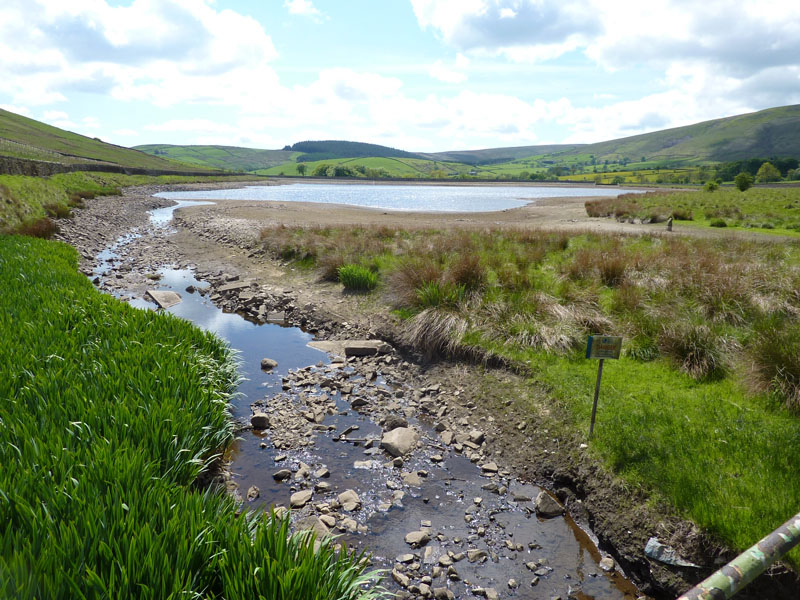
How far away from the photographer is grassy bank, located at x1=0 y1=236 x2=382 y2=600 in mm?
2844

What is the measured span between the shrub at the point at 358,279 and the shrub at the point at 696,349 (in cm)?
836

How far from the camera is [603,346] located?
19.5 ft

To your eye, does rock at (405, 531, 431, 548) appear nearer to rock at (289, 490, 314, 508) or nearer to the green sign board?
rock at (289, 490, 314, 508)

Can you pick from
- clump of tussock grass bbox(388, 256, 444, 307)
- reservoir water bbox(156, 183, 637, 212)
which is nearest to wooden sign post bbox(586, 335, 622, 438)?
clump of tussock grass bbox(388, 256, 444, 307)

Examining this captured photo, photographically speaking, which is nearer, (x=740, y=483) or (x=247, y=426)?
(x=740, y=483)

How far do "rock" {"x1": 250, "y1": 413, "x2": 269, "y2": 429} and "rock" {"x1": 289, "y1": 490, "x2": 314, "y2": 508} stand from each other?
1980mm

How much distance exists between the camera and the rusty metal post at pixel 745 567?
2434 millimetres

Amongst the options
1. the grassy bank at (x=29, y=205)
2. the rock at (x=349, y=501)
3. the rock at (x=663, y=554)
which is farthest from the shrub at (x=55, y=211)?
the rock at (x=663, y=554)

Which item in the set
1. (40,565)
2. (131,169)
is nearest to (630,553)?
(40,565)

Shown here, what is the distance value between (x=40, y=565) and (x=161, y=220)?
3859cm

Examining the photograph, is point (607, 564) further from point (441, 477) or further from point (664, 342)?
point (664, 342)

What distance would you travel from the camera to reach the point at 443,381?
8984 millimetres

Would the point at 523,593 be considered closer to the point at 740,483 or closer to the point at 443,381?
the point at 740,483

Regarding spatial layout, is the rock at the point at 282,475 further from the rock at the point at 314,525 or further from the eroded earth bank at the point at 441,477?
the rock at the point at 314,525
